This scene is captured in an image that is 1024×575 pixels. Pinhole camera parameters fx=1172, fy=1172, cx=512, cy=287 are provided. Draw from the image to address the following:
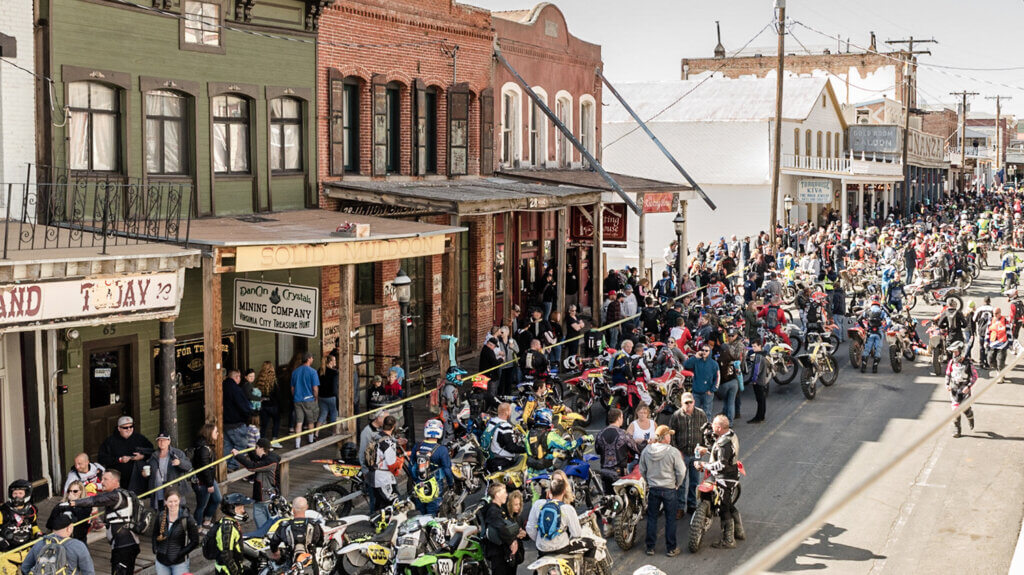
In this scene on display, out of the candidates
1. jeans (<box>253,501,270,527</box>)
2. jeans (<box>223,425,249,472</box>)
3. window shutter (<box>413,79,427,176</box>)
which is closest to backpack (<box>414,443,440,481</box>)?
jeans (<box>253,501,270,527</box>)

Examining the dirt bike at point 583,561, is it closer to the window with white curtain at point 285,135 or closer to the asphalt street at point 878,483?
the asphalt street at point 878,483

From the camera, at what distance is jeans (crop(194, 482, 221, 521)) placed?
48.1 ft

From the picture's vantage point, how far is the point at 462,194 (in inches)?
865

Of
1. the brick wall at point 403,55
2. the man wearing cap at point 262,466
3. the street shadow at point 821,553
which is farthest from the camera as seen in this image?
the brick wall at point 403,55

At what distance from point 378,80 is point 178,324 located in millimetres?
7119

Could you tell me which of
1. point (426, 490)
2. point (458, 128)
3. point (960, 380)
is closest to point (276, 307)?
point (426, 490)

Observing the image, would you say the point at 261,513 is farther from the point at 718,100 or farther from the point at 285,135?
the point at 718,100

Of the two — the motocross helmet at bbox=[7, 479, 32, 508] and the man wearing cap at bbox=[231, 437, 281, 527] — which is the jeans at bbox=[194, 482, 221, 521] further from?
the motocross helmet at bbox=[7, 479, 32, 508]

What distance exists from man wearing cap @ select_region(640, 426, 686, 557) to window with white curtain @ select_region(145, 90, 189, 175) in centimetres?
886

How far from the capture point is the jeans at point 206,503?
577 inches

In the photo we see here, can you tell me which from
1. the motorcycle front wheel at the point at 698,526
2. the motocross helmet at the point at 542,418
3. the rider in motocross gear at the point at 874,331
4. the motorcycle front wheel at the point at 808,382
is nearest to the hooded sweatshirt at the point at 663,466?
the motorcycle front wheel at the point at 698,526

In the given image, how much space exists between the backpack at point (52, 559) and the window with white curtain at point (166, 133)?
7844 millimetres

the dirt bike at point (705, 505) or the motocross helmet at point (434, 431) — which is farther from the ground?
the motocross helmet at point (434, 431)

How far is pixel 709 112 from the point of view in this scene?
54531 millimetres
